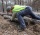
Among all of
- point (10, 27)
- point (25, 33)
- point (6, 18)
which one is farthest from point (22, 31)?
point (6, 18)

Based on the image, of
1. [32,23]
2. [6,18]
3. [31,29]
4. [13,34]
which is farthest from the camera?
[6,18]

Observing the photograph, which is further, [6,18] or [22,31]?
[6,18]

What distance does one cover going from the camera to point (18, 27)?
7.17m

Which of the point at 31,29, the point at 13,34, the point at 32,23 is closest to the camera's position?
the point at 13,34

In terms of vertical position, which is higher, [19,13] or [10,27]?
[19,13]

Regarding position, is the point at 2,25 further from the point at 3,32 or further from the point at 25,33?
the point at 25,33

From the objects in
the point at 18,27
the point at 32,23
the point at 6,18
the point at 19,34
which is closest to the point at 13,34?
the point at 19,34

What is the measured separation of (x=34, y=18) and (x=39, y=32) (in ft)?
3.41

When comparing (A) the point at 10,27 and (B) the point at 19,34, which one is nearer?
(B) the point at 19,34

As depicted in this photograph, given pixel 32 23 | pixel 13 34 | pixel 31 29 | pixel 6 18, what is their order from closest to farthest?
pixel 13 34, pixel 31 29, pixel 32 23, pixel 6 18

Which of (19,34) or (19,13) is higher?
(19,13)

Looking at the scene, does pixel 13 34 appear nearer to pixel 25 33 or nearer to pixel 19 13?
pixel 25 33

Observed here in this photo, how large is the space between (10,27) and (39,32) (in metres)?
1.42

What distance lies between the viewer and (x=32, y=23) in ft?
24.4
